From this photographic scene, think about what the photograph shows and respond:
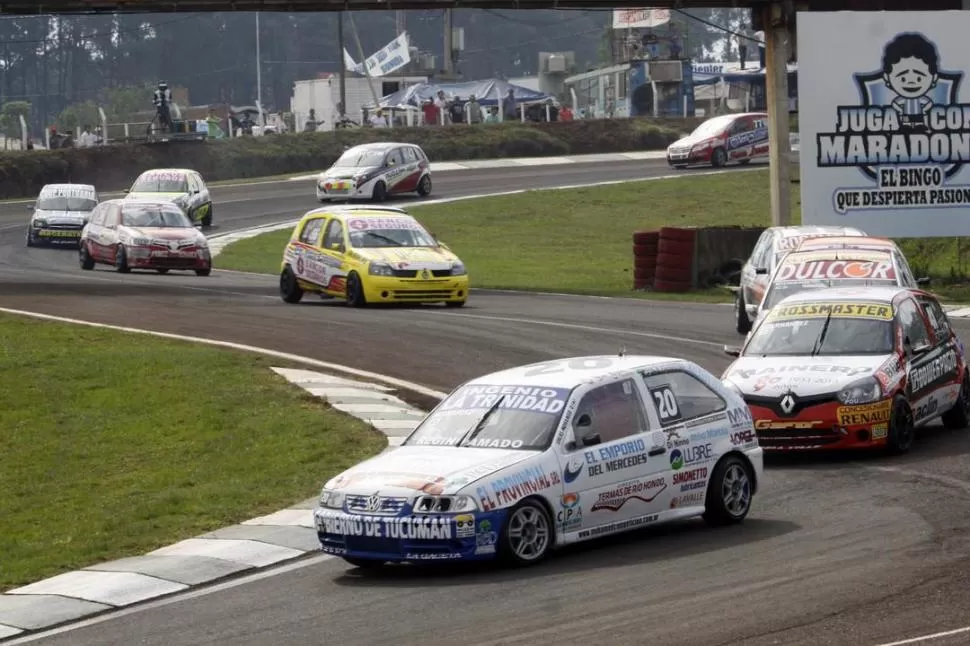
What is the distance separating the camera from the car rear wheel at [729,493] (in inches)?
480

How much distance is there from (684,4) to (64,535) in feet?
79.0

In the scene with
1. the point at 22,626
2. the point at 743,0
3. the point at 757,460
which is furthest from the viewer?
the point at 743,0

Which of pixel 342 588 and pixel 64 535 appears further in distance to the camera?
pixel 64 535

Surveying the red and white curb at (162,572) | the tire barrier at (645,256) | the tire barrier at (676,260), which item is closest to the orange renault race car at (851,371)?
the red and white curb at (162,572)

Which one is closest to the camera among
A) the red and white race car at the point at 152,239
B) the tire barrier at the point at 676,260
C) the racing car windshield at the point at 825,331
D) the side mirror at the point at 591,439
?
the side mirror at the point at 591,439

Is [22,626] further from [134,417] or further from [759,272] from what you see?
[759,272]

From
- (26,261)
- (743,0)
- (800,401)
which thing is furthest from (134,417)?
(26,261)

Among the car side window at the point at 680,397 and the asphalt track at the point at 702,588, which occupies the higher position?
the car side window at the point at 680,397

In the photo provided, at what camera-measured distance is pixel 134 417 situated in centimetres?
1738

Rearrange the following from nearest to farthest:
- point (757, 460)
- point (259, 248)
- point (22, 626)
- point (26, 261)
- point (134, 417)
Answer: point (22, 626) → point (757, 460) → point (134, 417) → point (26, 261) → point (259, 248)

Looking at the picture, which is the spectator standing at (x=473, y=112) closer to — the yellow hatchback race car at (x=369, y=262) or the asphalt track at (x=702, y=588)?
the yellow hatchback race car at (x=369, y=262)

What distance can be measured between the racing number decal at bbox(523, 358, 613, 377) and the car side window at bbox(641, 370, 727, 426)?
37 cm

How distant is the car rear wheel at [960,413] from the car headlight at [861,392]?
6.06ft

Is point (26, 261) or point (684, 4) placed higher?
point (684, 4)
